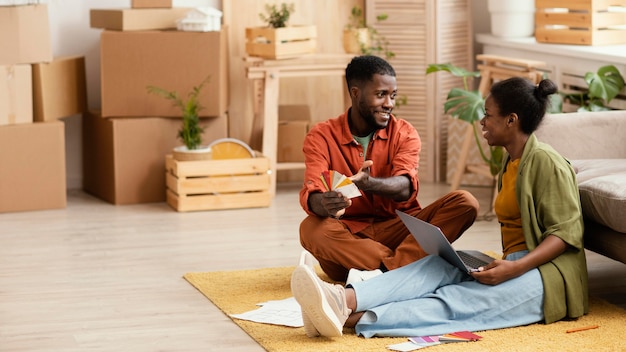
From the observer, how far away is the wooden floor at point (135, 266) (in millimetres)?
3191

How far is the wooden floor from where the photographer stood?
3.19 meters

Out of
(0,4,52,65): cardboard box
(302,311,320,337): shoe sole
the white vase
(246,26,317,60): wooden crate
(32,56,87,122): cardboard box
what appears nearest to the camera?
(302,311,320,337): shoe sole

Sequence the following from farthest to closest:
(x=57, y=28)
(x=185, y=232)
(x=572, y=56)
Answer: (x=57, y=28)
(x=572, y=56)
(x=185, y=232)

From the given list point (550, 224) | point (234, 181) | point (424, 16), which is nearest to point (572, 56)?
point (424, 16)

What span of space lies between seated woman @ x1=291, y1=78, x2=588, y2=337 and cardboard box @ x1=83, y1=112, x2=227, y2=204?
2.50 meters

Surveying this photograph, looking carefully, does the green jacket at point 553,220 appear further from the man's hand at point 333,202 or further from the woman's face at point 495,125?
the man's hand at point 333,202

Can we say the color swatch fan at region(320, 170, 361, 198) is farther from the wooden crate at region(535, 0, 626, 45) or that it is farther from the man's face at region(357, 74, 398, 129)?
the wooden crate at region(535, 0, 626, 45)

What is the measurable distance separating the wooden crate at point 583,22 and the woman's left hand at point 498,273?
2282 millimetres

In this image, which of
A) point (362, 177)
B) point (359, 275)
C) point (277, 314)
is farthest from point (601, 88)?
point (277, 314)

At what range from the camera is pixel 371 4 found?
19.2ft

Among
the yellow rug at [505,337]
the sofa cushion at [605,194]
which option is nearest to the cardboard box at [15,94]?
the yellow rug at [505,337]

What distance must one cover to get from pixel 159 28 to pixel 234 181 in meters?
0.87

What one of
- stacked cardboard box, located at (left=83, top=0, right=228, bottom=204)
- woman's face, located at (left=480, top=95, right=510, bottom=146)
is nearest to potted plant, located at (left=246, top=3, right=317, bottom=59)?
stacked cardboard box, located at (left=83, top=0, right=228, bottom=204)

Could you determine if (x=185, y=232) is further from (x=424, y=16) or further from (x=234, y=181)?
(x=424, y=16)
